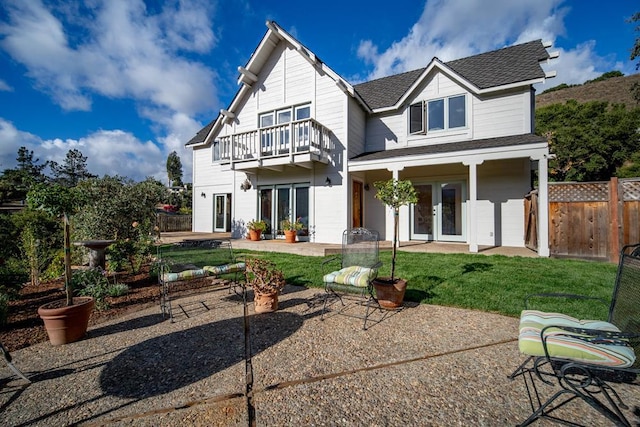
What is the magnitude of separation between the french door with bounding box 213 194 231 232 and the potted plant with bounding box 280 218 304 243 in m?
4.71

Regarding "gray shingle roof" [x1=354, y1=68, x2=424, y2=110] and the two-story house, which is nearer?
the two-story house

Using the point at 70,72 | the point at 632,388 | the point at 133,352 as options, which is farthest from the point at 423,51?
the point at 133,352

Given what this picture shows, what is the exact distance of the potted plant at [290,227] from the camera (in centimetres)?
A: 1021

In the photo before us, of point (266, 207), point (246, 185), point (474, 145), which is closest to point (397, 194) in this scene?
point (474, 145)

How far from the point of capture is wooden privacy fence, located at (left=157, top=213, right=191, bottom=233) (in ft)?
51.5

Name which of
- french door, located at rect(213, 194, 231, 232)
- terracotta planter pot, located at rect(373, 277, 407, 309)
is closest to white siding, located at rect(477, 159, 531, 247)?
terracotta planter pot, located at rect(373, 277, 407, 309)

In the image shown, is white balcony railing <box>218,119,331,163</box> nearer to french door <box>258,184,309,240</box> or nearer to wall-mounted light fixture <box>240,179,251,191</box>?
wall-mounted light fixture <box>240,179,251,191</box>

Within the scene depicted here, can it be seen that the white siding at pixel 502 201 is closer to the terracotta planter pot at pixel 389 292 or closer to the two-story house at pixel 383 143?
the two-story house at pixel 383 143

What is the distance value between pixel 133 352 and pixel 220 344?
0.90 metres

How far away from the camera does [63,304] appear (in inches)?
132

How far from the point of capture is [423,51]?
15.5m

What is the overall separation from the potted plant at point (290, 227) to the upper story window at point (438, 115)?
5.51m

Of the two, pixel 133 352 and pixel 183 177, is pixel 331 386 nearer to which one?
pixel 133 352

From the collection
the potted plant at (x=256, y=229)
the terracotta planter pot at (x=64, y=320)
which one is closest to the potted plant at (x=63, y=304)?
the terracotta planter pot at (x=64, y=320)
